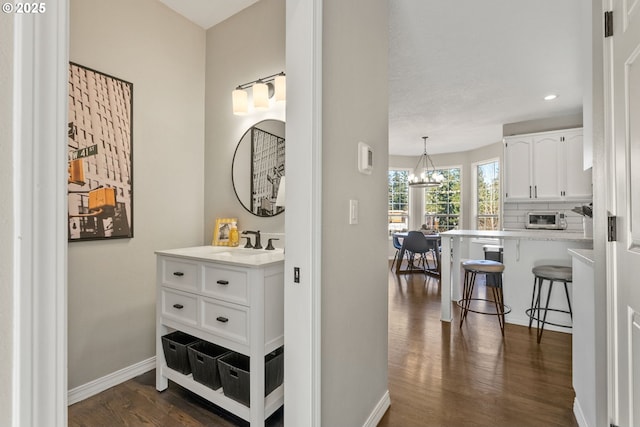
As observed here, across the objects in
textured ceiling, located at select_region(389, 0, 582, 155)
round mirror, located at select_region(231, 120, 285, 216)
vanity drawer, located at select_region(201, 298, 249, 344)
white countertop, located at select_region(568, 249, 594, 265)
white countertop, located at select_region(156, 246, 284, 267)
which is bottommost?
vanity drawer, located at select_region(201, 298, 249, 344)

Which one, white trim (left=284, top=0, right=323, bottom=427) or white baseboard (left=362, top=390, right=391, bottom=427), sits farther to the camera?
white baseboard (left=362, top=390, right=391, bottom=427)

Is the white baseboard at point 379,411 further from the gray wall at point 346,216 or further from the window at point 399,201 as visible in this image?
the window at point 399,201

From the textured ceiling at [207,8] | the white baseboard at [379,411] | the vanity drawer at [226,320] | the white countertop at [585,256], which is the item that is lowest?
the white baseboard at [379,411]

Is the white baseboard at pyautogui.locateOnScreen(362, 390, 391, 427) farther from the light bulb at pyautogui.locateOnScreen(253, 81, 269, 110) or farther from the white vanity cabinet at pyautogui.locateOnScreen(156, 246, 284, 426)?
the light bulb at pyautogui.locateOnScreen(253, 81, 269, 110)

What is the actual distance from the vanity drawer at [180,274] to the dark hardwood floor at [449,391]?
0.75 metres

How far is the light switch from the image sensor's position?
4.86ft

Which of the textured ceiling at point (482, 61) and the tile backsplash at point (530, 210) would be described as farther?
the tile backsplash at point (530, 210)

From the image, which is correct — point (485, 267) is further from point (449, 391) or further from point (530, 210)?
point (530, 210)

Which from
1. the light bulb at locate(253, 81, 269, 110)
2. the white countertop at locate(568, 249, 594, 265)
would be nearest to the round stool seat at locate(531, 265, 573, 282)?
the white countertop at locate(568, 249, 594, 265)

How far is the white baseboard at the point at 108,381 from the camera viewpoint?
6.35 feet

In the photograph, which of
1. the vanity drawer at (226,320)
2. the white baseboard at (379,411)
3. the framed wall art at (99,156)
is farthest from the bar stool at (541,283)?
the framed wall art at (99,156)

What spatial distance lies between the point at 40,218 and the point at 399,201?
8258mm

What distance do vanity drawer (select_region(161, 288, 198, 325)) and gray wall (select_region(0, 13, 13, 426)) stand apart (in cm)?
144

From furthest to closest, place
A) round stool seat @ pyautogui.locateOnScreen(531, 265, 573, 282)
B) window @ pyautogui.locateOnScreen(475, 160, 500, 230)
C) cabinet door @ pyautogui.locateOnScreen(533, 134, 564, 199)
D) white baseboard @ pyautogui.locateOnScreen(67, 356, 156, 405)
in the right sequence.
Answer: window @ pyautogui.locateOnScreen(475, 160, 500, 230)
cabinet door @ pyautogui.locateOnScreen(533, 134, 564, 199)
round stool seat @ pyautogui.locateOnScreen(531, 265, 573, 282)
white baseboard @ pyautogui.locateOnScreen(67, 356, 156, 405)
